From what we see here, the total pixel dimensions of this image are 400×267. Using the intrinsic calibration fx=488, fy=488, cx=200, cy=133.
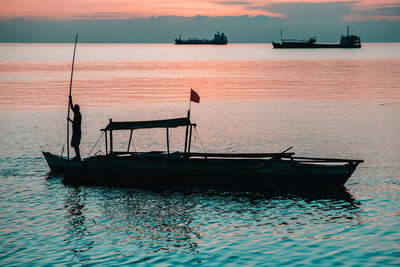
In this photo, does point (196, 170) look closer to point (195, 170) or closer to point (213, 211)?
point (195, 170)

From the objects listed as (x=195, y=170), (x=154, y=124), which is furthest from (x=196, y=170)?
(x=154, y=124)

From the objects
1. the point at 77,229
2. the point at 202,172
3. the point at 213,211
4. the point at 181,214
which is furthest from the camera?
the point at 202,172

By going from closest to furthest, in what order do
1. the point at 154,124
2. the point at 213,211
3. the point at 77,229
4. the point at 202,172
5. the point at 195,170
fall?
the point at 77,229 < the point at 213,211 < the point at 202,172 < the point at 195,170 < the point at 154,124

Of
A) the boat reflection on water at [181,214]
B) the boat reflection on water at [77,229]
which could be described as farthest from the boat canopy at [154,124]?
the boat reflection on water at [77,229]

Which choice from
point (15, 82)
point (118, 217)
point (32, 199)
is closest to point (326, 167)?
point (118, 217)

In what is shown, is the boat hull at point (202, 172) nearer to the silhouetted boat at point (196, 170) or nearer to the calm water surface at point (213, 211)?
the silhouetted boat at point (196, 170)

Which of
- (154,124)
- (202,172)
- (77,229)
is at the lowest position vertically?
(77,229)

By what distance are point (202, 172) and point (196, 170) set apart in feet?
0.97

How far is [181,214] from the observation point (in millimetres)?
18359

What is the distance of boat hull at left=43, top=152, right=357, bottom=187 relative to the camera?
858 inches

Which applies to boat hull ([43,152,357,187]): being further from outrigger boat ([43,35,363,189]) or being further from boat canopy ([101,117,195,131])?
boat canopy ([101,117,195,131])

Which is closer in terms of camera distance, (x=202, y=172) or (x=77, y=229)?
(x=77, y=229)

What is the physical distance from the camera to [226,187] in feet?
72.9

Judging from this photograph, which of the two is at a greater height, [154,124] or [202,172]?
[154,124]
